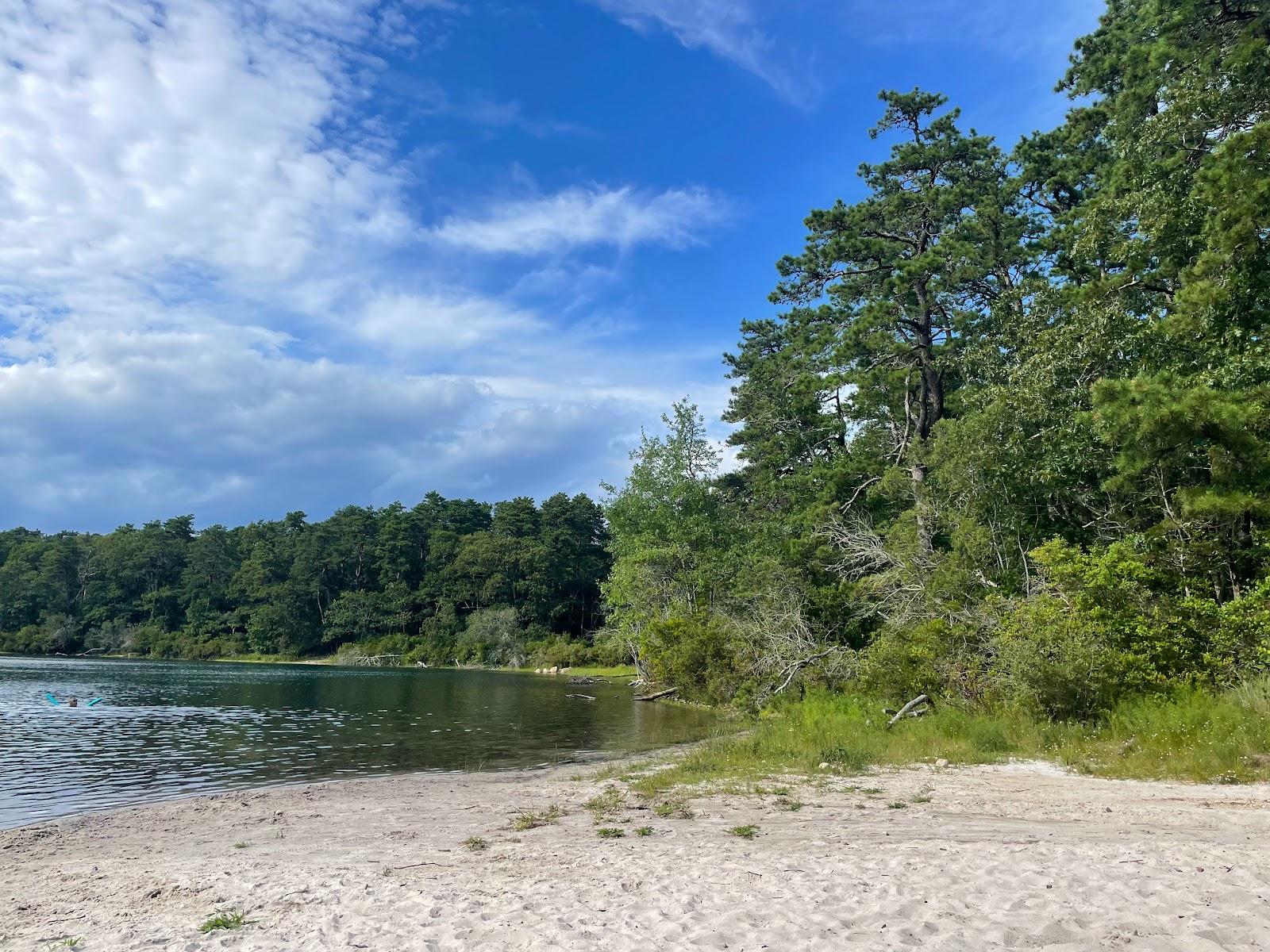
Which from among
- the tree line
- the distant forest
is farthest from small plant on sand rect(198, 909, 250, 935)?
the distant forest

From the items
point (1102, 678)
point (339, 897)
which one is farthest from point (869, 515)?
point (339, 897)

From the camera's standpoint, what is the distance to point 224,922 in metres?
6.46

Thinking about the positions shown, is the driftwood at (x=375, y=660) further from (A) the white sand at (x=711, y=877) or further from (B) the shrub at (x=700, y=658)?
(A) the white sand at (x=711, y=877)

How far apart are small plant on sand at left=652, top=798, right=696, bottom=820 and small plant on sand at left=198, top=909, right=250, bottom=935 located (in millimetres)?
6052

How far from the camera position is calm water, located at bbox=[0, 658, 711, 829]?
1722 cm

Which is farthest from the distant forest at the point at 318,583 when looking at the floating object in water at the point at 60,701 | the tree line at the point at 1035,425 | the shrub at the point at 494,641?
the tree line at the point at 1035,425

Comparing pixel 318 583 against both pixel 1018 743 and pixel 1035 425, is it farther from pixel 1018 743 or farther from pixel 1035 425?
pixel 1018 743

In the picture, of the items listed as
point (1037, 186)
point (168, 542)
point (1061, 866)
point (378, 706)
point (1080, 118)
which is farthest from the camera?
point (168, 542)

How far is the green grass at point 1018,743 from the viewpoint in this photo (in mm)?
12328

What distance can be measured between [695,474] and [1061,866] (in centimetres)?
3717

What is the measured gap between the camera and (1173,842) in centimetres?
786

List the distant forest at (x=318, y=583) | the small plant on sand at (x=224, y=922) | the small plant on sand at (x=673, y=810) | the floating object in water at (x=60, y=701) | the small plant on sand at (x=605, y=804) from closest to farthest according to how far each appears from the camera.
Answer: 1. the small plant on sand at (x=224, y=922)
2. the small plant on sand at (x=673, y=810)
3. the small plant on sand at (x=605, y=804)
4. the floating object in water at (x=60, y=701)
5. the distant forest at (x=318, y=583)

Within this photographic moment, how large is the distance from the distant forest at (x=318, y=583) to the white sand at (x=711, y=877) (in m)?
74.8

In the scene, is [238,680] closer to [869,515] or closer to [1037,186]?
[869,515]
